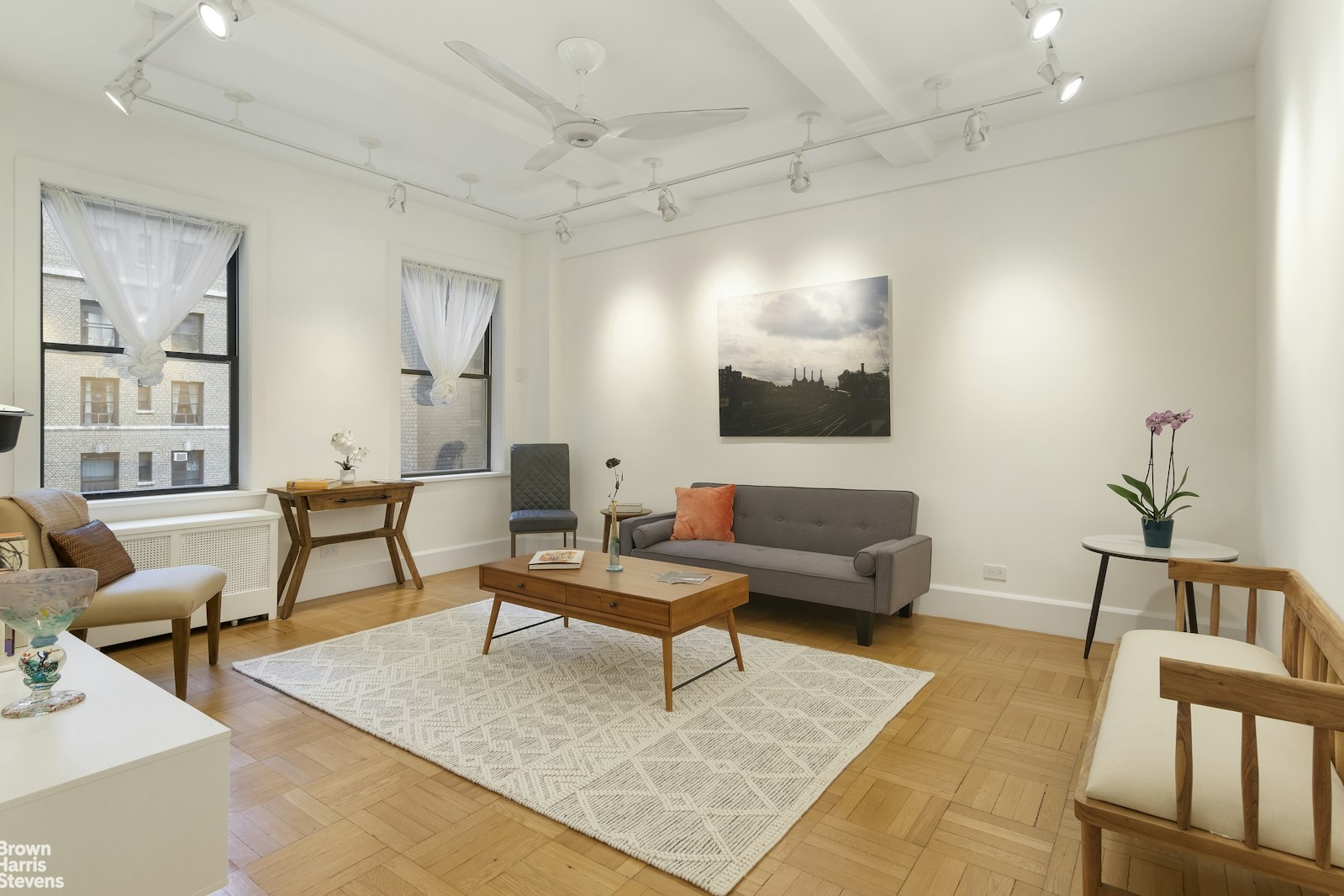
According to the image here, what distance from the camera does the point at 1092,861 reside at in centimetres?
156

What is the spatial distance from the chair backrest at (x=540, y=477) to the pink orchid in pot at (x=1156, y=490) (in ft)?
13.4

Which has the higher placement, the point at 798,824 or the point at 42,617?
the point at 42,617

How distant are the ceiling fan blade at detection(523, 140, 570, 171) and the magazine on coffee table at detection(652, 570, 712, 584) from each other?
2091 millimetres

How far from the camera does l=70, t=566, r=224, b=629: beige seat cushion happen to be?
2990 millimetres

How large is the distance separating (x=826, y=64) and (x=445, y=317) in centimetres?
375

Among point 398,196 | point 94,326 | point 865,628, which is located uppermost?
point 398,196

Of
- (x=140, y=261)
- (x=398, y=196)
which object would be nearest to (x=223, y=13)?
(x=398, y=196)

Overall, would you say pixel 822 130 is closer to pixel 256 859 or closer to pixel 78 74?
pixel 78 74

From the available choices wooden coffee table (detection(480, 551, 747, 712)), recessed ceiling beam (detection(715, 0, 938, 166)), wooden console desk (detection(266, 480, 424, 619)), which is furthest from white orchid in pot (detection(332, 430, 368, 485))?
recessed ceiling beam (detection(715, 0, 938, 166))

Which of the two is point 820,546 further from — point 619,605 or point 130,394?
point 130,394

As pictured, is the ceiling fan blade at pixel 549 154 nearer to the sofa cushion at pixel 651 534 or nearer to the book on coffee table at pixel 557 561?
the book on coffee table at pixel 557 561

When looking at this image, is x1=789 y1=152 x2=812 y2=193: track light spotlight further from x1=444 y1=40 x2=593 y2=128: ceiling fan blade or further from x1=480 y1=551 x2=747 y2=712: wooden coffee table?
x1=480 y1=551 x2=747 y2=712: wooden coffee table

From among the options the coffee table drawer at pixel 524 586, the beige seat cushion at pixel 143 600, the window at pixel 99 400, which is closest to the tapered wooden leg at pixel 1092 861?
the coffee table drawer at pixel 524 586

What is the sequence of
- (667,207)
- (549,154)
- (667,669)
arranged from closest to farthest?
(667,669), (549,154), (667,207)
